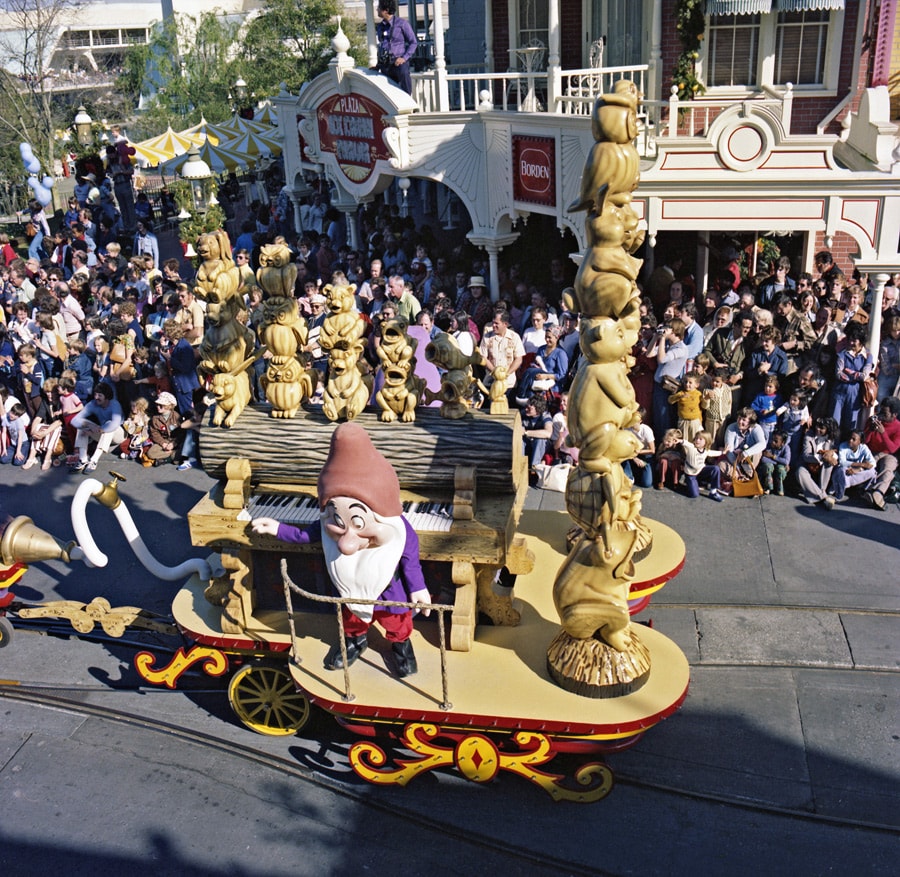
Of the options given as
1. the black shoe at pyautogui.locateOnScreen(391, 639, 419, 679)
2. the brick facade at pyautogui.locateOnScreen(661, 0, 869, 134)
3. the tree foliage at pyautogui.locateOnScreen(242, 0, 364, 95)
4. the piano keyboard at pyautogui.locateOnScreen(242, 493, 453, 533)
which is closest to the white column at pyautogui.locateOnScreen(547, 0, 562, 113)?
the brick facade at pyautogui.locateOnScreen(661, 0, 869, 134)

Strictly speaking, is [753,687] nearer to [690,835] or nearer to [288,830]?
[690,835]

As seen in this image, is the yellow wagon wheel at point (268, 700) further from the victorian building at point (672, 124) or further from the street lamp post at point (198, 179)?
the street lamp post at point (198, 179)

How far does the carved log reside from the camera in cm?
609

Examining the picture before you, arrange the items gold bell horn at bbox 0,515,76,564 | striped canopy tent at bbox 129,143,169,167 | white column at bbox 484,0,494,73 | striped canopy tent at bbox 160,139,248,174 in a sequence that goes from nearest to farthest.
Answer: gold bell horn at bbox 0,515,76,564 < white column at bbox 484,0,494,73 < striped canopy tent at bbox 160,139,248,174 < striped canopy tent at bbox 129,143,169,167

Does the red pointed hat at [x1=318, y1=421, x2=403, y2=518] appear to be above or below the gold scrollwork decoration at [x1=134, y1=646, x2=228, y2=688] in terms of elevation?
above

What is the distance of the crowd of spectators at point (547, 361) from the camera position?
9133 millimetres

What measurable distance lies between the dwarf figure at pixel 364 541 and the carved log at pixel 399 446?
0.55 metres

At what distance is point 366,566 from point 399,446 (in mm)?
884

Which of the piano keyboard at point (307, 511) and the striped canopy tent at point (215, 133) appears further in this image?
the striped canopy tent at point (215, 133)

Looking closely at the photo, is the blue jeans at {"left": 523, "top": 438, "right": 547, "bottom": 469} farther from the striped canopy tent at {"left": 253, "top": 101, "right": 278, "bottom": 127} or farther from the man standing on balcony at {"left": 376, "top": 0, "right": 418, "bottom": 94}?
the striped canopy tent at {"left": 253, "top": 101, "right": 278, "bottom": 127}

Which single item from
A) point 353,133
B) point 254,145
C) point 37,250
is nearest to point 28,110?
point 254,145

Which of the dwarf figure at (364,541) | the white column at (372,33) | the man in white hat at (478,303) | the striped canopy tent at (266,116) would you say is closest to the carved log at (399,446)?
the dwarf figure at (364,541)

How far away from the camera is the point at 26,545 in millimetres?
6852

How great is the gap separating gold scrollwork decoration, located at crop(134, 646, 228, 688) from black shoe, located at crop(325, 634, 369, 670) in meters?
0.92
